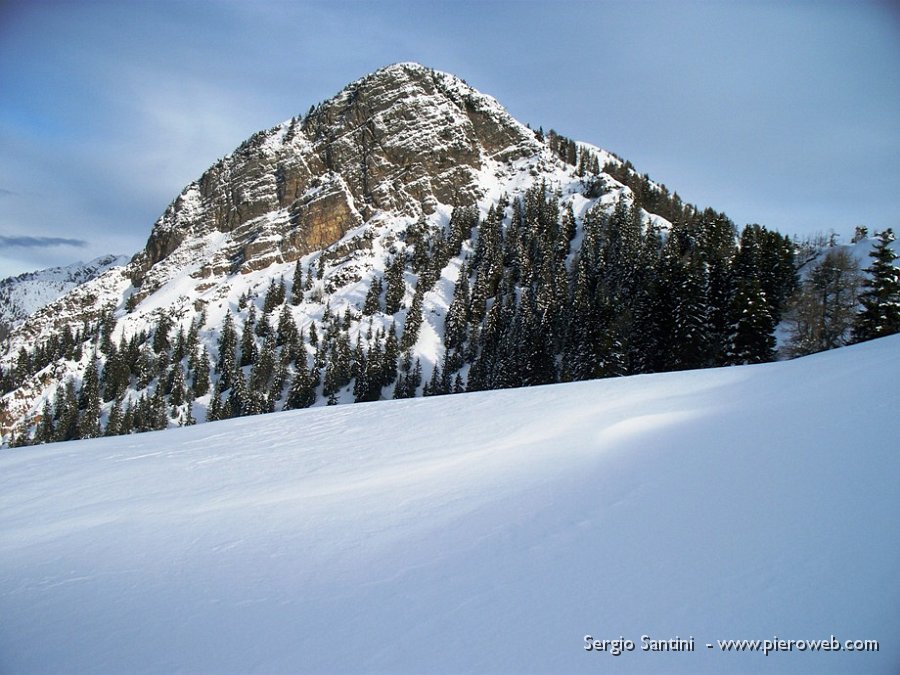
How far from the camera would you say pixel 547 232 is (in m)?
113

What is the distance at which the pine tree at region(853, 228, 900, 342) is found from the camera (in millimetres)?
26547

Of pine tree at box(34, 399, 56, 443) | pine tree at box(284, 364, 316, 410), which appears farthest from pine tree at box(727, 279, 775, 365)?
pine tree at box(34, 399, 56, 443)

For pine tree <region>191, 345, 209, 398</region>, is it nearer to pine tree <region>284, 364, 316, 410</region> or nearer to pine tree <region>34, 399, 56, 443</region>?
pine tree <region>284, 364, 316, 410</region>

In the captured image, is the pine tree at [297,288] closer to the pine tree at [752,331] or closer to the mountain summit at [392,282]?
the mountain summit at [392,282]

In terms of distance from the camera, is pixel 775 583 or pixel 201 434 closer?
pixel 775 583

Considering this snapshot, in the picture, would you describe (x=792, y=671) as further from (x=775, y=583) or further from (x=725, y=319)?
(x=725, y=319)

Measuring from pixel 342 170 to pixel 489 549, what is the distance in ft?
566

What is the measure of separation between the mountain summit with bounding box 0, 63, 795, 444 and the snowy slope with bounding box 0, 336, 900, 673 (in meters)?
30.4

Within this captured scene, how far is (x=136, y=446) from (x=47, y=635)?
333 inches

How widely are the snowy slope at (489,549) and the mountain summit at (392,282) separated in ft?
99.6

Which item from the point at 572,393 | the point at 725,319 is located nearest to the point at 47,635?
the point at 572,393

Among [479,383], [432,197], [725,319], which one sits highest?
[432,197]

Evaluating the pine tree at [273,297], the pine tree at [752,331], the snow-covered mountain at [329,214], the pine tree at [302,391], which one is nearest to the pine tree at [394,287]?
the snow-covered mountain at [329,214]

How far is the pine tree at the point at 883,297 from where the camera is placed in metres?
26.5
